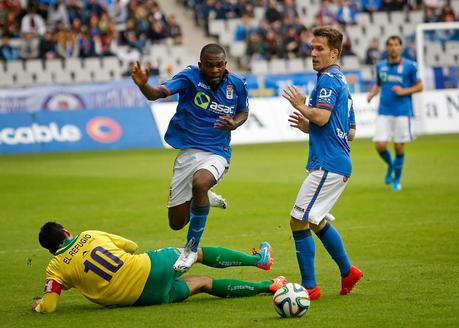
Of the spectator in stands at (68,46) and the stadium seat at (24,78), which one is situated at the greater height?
the spectator in stands at (68,46)

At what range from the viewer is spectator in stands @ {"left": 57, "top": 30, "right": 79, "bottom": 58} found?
103ft

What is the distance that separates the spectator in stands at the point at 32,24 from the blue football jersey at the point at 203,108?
2179 centimetres

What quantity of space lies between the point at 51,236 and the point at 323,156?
→ 8.16 feet

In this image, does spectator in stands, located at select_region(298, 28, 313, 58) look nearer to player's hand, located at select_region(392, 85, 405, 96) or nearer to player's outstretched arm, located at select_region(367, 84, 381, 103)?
player's outstretched arm, located at select_region(367, 84, 381, 103)

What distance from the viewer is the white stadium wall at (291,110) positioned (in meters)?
27.7

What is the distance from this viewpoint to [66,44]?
3148 centimetres

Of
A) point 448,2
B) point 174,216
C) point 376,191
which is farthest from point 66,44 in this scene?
point 174,216

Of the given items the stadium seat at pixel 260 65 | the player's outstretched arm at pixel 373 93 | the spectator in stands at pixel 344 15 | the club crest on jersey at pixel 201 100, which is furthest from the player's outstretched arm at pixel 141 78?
the spectator in stands at pixel 344 15

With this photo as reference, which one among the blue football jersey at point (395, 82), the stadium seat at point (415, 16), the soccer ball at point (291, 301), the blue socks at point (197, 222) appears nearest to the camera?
the soccer ball at point (291, 301)

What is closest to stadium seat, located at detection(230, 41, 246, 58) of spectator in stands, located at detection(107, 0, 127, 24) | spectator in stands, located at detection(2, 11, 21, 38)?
spectator in stands, located at detection(107, 0, 127, 24)

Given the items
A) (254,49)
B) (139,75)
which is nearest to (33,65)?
(254,49)

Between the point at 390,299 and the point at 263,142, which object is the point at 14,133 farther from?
the point at 390,299

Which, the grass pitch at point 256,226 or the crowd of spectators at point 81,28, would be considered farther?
the crowd of spectators at point 81,28

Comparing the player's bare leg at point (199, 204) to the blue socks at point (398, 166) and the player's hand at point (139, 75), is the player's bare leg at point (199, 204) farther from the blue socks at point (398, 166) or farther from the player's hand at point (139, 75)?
the blue socks at point (398, 166)
